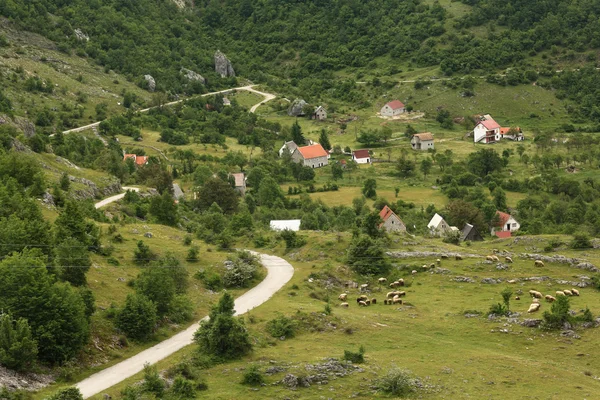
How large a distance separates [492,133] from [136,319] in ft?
400

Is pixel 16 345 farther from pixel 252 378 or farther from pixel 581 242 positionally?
pixel 581 242

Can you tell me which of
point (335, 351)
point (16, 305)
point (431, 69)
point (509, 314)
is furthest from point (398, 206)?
point (431, 69)

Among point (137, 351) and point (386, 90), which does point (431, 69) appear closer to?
point (386, 90)

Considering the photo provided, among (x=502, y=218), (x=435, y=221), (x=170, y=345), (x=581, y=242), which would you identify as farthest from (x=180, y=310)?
(x=502, y=218)

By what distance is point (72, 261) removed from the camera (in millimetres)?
44438

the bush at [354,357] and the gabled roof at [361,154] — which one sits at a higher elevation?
the gabled roof at [361,154]

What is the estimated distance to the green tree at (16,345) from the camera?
3341 centimetres

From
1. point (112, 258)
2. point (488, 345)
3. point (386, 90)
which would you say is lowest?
point (488, 345)

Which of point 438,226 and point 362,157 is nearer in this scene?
point 438,226

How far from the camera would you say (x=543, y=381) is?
3844cm

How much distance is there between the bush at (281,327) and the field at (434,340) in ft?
1.85

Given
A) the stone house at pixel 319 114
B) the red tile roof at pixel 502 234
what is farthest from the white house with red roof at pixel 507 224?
the stone house at pixel 319 114

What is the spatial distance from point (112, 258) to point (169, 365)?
18.6 meters

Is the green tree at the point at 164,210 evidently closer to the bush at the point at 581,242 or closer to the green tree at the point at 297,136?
the bush at the point at 581,242
